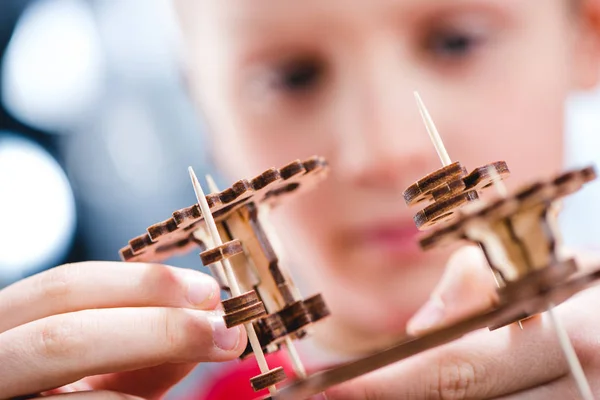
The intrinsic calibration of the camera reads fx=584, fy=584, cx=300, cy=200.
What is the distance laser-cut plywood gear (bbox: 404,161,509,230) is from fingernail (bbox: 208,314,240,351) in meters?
0.16

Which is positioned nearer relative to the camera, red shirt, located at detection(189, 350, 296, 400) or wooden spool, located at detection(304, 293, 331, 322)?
wooden spool, located at detection(304, 293, 331, 322)

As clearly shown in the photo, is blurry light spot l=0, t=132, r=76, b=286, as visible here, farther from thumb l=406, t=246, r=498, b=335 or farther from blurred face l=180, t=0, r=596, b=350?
thumb l=406, t=246, r=498, b=335

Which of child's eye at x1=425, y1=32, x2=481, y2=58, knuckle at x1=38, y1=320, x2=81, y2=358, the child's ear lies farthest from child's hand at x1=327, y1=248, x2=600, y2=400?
the child's ear

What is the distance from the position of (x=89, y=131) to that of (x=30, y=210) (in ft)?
0.92

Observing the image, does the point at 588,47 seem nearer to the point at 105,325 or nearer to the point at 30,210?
the point at 105,325

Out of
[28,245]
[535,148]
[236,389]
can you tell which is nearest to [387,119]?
[535,148]

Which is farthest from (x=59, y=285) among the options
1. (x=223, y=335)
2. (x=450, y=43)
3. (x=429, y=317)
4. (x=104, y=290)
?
(x=450, y=43)

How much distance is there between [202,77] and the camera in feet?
4.13

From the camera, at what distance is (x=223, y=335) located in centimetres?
44

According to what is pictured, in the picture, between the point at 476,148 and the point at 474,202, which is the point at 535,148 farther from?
the point at 474,202

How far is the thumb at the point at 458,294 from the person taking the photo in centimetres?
52

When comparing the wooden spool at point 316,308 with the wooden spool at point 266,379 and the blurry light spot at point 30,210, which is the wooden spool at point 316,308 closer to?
the wooden spool at point 266,379

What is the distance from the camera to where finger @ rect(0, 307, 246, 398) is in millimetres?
455

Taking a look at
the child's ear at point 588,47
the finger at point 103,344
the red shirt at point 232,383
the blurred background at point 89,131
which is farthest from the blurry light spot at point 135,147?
the finger at point 103,344
